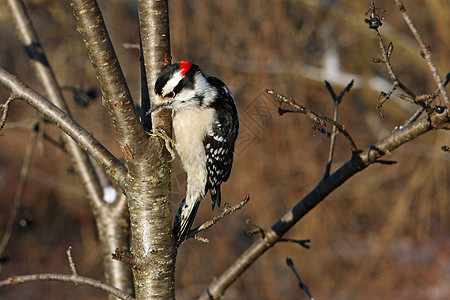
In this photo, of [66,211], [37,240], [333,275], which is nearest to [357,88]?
[333,275]

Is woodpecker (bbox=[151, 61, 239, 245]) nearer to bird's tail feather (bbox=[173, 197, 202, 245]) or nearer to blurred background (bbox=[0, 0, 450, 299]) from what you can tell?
bird's tail feather (bbox=[173, 197, 202, 245])

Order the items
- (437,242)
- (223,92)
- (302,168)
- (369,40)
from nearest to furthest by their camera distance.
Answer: (223,92)
(302,168)
(369,40)
(437,242)

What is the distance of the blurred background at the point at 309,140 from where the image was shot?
533cm

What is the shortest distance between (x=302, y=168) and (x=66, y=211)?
5092 millimetres

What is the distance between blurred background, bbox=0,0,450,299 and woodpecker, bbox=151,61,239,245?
207 cm

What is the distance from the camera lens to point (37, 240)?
927cm

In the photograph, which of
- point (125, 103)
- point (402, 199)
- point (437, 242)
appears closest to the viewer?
point (125, 103)

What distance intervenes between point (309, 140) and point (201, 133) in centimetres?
337

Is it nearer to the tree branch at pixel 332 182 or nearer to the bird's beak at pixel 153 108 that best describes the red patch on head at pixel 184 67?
the bird's beak at pixel 153 108

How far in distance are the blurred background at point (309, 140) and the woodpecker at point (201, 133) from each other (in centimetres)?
207

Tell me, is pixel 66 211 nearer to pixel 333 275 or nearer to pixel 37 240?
pixel 37 240

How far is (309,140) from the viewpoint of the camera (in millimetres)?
5672

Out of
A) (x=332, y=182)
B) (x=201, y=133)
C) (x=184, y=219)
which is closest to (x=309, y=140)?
(x=201, y=133)

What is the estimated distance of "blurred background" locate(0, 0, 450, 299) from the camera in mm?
5328
